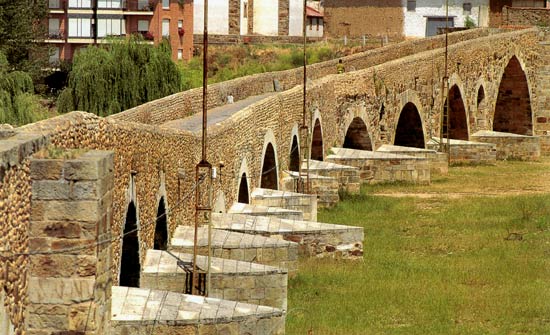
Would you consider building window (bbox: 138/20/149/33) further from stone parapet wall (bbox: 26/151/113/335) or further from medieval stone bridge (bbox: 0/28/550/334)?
stone parapet wall (bbox: 26/151/113/335)

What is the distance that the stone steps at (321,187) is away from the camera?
27.5 m

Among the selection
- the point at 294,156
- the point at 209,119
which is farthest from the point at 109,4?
the point at 209,119

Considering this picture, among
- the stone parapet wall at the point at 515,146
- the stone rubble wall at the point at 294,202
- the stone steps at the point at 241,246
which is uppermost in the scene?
the stone steps at the point at 241,246

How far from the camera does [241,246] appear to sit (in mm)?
18000

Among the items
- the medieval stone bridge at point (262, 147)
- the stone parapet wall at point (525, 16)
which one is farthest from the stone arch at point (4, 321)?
the stone parapet wall at point (525, 16)

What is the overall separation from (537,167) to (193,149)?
23.5 meters

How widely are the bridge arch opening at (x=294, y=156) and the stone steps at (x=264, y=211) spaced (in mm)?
6290

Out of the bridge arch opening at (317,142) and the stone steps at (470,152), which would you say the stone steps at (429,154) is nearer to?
the stone steps at (470,152)

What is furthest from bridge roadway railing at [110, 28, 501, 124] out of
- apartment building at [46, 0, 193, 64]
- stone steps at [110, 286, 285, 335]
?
apartment building at [46, 0, 193, 64]

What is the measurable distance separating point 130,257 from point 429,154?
21159 mm

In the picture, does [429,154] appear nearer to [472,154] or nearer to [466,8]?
[472,154]

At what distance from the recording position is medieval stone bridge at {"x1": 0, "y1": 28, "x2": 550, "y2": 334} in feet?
36.7

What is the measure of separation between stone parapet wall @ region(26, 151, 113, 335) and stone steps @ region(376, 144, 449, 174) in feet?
76.3

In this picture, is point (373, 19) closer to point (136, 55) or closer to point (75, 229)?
point (136, 55)
